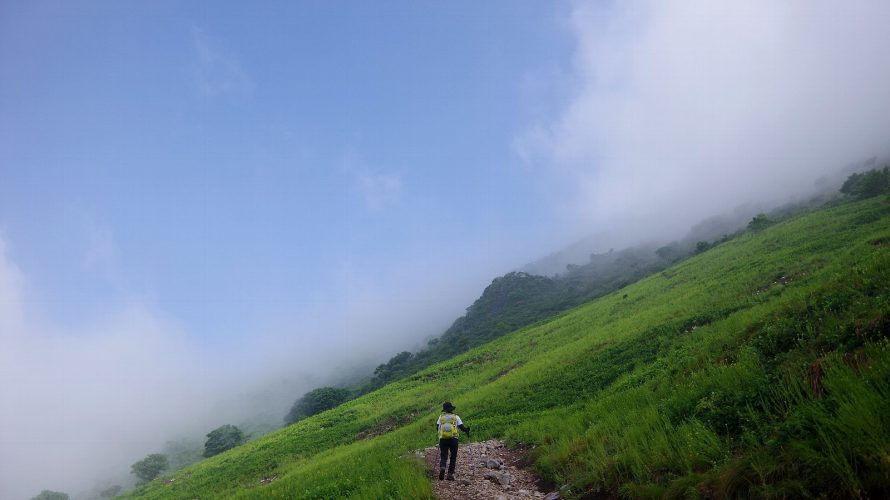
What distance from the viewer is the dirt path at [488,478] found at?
11.4 meters

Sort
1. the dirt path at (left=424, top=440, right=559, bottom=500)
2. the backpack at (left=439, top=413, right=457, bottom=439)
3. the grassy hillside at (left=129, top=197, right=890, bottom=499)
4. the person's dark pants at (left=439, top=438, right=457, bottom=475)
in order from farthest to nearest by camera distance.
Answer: the backpack at (left=439, top=413, right=457, bottom=439) → the person's dark pants at (left=439, top=438, right=457, bottom=475) → the dirt path at (left=424, top=440, right=559, bottom=500) → the grassy hillside at (left=129, top=197, right=890, bottom=499)

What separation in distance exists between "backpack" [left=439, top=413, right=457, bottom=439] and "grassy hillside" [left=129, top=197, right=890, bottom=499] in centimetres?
135

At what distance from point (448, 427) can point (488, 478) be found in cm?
195

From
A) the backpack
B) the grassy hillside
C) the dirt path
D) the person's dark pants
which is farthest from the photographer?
the backpack

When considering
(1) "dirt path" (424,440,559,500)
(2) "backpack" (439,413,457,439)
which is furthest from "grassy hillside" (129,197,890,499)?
(2) "backpack" (439,413,457,439)

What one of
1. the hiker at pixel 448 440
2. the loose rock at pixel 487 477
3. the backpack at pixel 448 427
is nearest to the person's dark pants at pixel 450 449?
the hiker at pixel 448 440

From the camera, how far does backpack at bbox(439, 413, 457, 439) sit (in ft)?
42.8

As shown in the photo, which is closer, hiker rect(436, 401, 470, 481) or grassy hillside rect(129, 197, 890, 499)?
grassy hillside rect(129, 197, 890, 499)

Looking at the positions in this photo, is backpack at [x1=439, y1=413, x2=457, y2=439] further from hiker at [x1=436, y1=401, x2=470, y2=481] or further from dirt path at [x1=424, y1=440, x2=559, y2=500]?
dirt path at [x1=424, y1=440, x2=559, y2=500]

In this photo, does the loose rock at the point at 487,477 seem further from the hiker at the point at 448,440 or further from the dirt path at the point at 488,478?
the hiker at the point at 448,440

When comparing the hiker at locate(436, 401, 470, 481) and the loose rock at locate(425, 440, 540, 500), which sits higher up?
the hiker at locate(436, 401, 470, 481)

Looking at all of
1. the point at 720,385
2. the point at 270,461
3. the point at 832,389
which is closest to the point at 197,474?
the point at 270,461

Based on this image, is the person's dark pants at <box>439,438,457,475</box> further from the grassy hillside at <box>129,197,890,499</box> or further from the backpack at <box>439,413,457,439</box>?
the grassy hillside at <box>129,197,890,499</box>

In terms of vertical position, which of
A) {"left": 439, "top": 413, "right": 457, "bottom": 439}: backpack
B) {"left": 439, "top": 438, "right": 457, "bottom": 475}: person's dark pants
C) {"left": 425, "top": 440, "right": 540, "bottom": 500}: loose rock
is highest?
{"left": 439, "top": 413, "right": 457, "bottom": 439}: backpack
